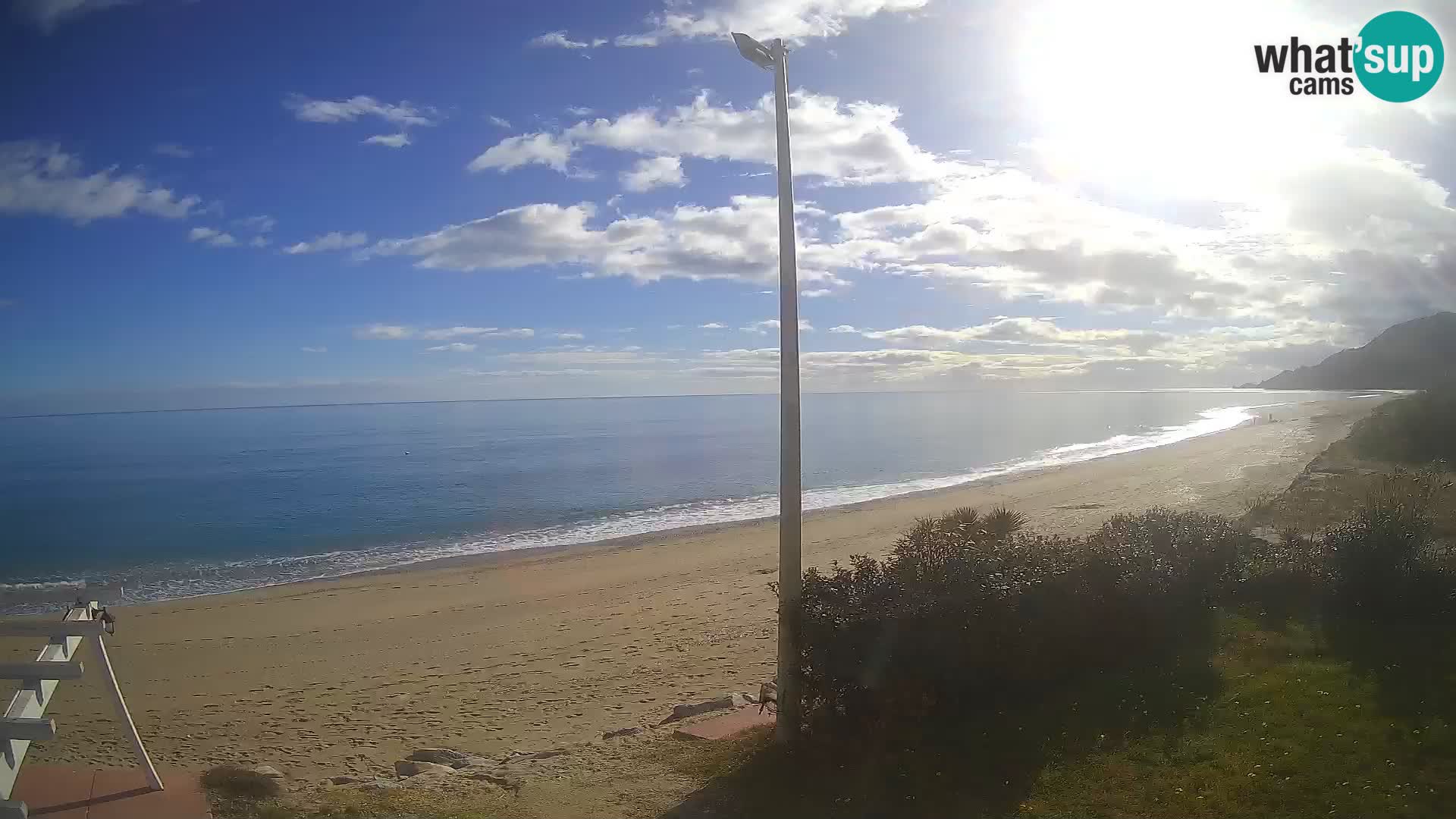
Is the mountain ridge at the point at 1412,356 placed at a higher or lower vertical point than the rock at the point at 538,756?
higher

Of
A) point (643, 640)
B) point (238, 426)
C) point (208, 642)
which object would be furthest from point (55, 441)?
point (643, 640)

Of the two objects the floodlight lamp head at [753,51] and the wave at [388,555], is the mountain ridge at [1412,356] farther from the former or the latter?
the floodlight lamp head at [753,51]

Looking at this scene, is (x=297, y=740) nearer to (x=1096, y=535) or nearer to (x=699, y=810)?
(x=699, y=810)

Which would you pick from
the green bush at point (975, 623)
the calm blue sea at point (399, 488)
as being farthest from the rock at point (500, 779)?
the calm blue sea at point (399, 488)

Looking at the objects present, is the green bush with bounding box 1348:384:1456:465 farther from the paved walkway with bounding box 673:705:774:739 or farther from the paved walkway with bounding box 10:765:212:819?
the paved walkway with bounding box 10:765:212:819

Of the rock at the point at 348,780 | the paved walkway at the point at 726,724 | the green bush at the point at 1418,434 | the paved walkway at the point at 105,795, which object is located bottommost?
the rock at the point at 348,780
